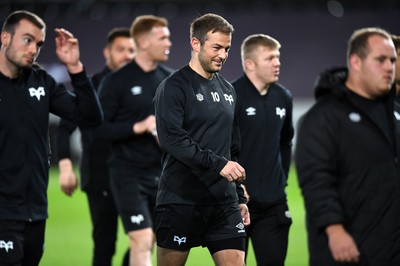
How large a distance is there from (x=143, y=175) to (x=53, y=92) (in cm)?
191

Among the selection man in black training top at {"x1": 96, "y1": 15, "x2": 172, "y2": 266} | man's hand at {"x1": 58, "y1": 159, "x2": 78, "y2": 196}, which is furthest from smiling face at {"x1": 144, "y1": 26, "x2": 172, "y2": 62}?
man's hand at {"x1": 58, "y1": 159, "x2": 78, "y2": 196}

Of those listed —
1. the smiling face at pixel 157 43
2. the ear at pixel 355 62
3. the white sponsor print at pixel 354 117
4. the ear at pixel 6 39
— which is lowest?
the white sponsor print at pixel 354 117

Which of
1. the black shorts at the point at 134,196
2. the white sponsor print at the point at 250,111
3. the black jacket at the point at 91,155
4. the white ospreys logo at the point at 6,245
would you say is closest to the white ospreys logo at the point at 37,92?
the white ospreys logo at the point at 6,245

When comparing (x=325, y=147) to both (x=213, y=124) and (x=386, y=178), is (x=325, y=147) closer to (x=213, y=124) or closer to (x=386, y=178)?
(x=386, y=178)

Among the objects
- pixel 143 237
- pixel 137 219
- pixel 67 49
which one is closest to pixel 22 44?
pixel 67 49

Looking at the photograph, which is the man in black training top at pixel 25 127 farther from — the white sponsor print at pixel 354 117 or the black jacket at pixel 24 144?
the white sponsor print at pixel 354 117

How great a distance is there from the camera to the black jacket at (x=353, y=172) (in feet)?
17.0

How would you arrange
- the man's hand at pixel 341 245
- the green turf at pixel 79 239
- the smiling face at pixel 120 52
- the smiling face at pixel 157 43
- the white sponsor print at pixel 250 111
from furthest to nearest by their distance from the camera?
the green turf at pixel 79 239, the smiling face at pixel 120 52, the smiling face at pixel 157 43, the white sponsor print at pixel 250 111, the man's hand at pixel 341 245

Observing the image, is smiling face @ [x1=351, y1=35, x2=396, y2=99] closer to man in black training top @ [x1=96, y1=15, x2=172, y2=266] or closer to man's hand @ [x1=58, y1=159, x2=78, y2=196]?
man in black training top @ [x1=96, y1=15, x2=172, y2=266]

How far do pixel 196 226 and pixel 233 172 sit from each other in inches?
24.9

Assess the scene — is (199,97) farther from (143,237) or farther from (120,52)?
(120,52)

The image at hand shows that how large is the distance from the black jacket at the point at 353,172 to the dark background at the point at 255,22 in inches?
651

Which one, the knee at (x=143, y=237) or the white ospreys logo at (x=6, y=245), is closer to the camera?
the white ospreys logo at (x=6, y=245)

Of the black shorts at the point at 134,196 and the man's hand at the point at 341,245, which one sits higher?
the black shorts at the point at 134,196
